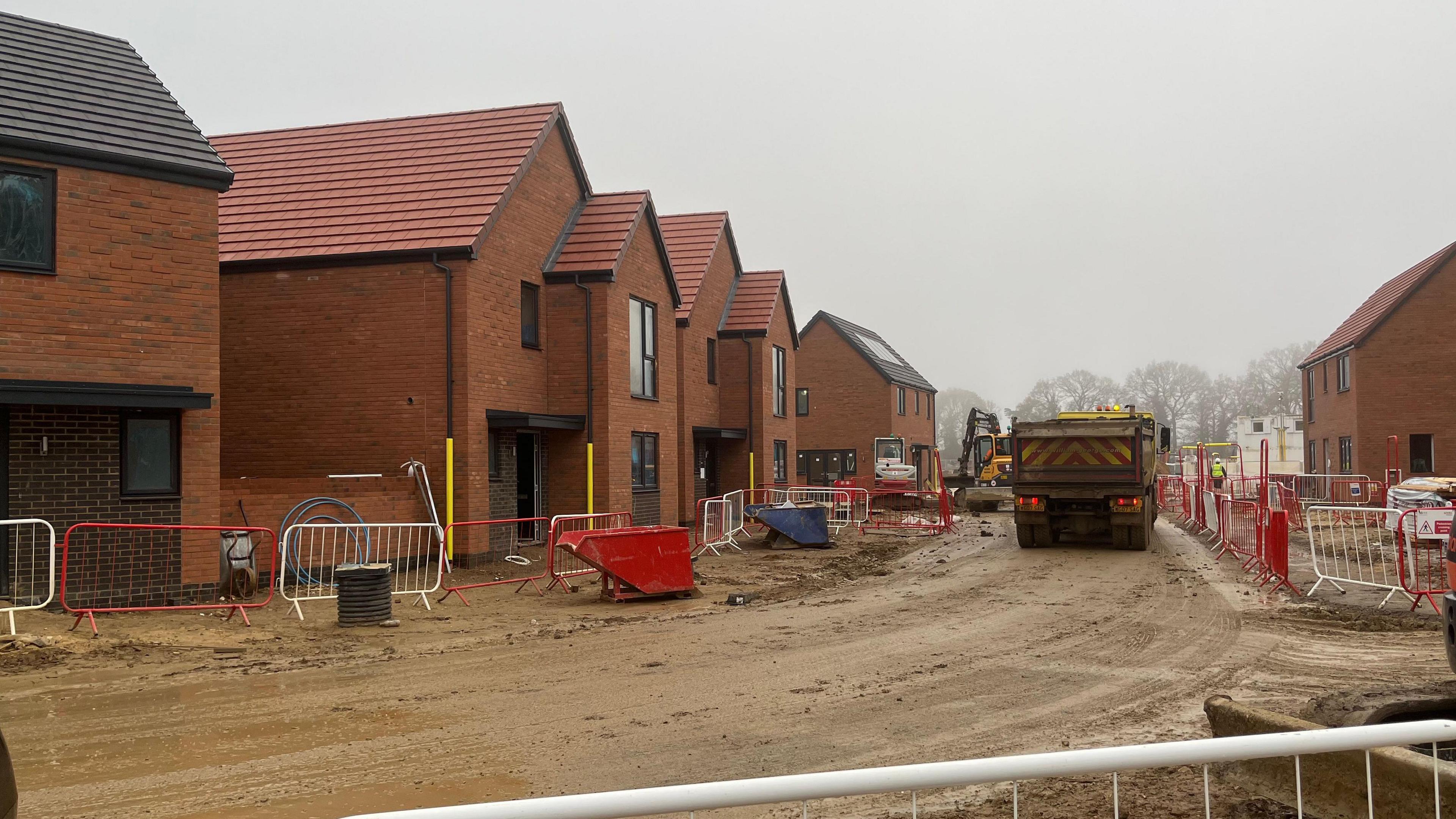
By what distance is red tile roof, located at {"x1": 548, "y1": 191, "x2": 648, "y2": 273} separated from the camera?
21719 millimetres

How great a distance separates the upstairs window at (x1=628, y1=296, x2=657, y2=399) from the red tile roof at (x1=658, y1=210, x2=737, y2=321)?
3.30m

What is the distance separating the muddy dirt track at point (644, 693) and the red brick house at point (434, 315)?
4.90 meters

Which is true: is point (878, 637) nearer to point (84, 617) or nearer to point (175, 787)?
point (175, 787)

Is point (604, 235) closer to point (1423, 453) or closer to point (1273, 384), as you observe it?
point (1423, 453)

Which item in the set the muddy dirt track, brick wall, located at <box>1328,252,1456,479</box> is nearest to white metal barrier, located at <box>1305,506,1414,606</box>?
the muddy dirt track

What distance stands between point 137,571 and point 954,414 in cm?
13166

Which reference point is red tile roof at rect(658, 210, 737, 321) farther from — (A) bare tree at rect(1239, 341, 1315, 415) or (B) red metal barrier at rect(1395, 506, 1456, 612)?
(A) bare tree at rect(1239, 341, 1315, 415)

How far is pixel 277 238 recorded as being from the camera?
19875mm

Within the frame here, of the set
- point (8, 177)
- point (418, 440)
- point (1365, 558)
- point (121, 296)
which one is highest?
point (8, 177)

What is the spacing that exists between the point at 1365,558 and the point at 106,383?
21022mm

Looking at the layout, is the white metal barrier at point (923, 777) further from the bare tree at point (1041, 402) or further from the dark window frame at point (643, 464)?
the bare tree at point (1041, 402)

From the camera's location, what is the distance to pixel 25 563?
12.5 metres

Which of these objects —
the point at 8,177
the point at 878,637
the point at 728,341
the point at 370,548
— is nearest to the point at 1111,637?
the point at 878,637

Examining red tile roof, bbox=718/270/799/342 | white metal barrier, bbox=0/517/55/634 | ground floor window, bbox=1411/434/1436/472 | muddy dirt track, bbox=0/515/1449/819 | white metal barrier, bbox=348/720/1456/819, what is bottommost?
muddy dirt track, bbox=0/515/1449/819
